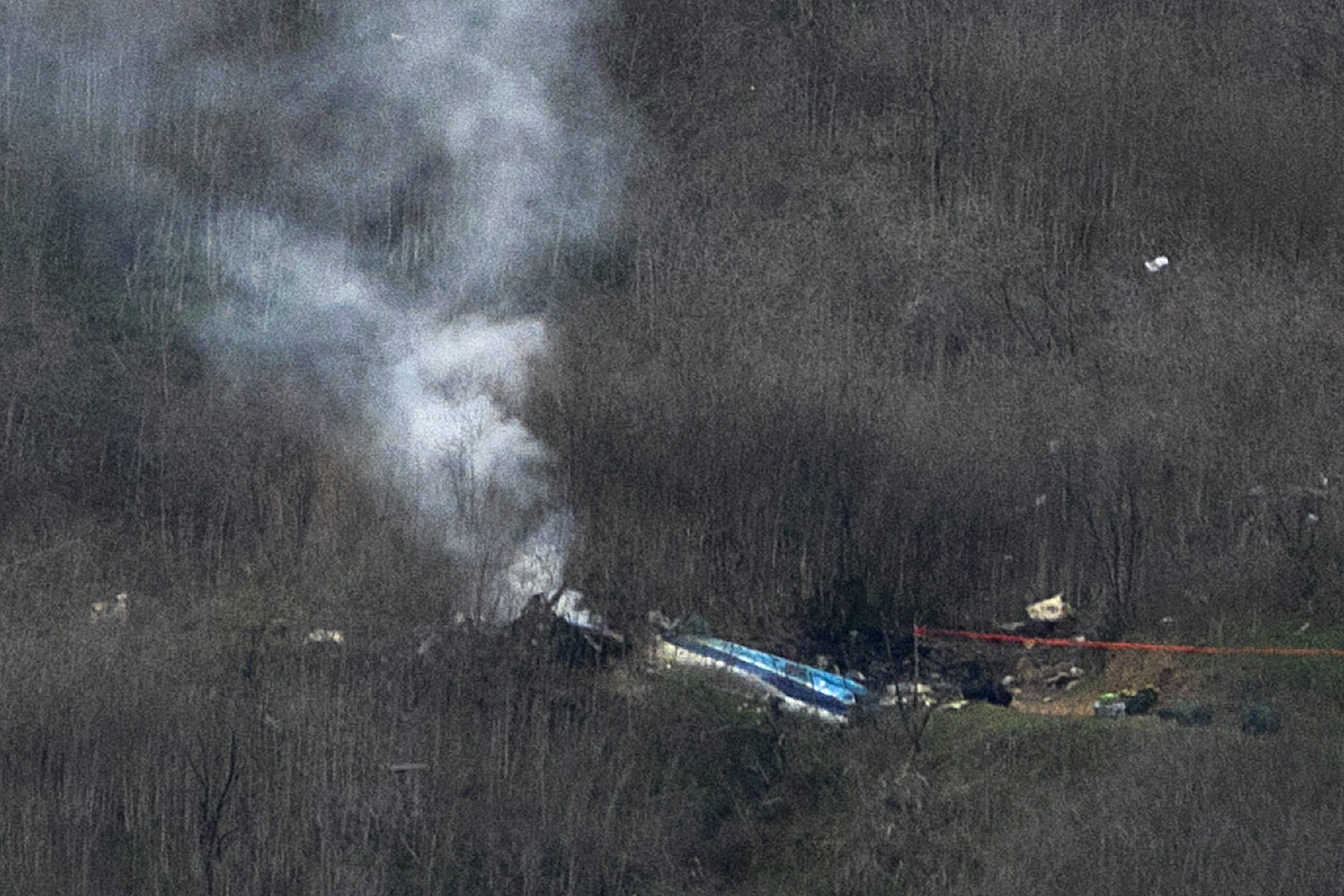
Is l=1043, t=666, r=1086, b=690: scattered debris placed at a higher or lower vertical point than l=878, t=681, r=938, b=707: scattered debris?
higher

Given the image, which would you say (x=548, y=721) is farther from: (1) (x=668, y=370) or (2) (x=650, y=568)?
(1) (x=668, y=370)

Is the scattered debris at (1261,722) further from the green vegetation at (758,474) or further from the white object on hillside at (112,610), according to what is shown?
the white object on hillside at (112,610)

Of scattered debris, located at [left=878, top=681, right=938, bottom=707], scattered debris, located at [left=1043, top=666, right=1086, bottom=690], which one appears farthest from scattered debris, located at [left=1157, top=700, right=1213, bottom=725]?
scattered debris, located at [left=878, top=681, right=938, bottom=707]

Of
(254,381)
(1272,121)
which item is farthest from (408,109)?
(1272,121)

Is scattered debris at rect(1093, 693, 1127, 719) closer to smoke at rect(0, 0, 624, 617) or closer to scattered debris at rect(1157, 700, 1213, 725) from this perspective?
scattered debris at rect(1157, 700, 1213, 725)

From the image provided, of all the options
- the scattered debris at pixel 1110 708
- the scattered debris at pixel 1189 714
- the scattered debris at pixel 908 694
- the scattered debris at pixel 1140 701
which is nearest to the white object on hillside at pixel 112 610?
the scattered debris at pixel 908 694

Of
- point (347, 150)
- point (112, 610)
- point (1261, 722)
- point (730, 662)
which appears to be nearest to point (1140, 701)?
point (1261, 722)
